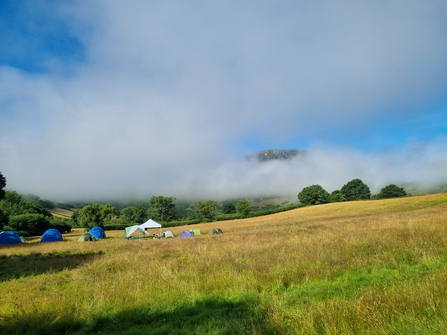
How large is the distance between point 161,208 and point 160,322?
129 m

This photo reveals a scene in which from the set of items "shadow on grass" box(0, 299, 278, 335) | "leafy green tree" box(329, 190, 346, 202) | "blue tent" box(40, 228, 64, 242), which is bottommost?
"blue tent" box(40, 228, 64, 242)

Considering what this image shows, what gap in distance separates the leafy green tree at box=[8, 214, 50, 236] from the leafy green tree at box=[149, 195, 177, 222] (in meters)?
53.9

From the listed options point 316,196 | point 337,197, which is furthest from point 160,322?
point 337,197

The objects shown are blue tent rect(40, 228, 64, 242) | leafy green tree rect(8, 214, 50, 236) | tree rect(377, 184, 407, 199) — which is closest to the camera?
blue tent rect(40, 228, 64, 242)

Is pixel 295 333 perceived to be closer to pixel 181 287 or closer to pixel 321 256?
pixel 181 287

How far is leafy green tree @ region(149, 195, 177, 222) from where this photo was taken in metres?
129

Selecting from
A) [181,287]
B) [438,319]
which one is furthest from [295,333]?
[181,287]

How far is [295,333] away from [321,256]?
636cm

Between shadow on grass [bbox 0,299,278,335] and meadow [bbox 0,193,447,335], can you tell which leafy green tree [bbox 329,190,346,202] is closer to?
meadow [bbox 0,193,447,335]

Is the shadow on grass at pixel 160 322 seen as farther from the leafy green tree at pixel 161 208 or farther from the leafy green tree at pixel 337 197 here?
the leafy green tree at pixel 161 208

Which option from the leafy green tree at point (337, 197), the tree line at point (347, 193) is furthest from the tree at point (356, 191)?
the leafy green tree at point (337, 197)

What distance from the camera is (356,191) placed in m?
126

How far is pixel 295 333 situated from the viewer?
4.18 meters

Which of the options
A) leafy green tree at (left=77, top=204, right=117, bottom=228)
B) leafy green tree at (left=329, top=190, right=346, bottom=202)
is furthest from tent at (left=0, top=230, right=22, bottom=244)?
leafy green tree at (left=329, top=190, right=346, bottom=202)
